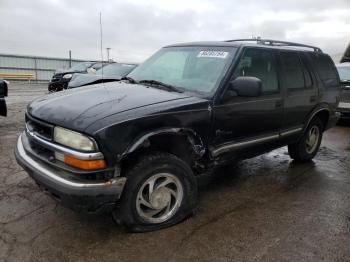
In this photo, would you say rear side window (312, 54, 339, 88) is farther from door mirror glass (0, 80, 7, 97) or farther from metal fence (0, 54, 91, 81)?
metal fence (0, 54, 91, 81)

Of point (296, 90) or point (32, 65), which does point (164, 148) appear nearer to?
point (296, 90)

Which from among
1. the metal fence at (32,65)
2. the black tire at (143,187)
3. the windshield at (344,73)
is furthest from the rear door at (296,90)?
the metal fence at (32,65)

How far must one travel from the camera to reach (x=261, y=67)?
437 centimetres

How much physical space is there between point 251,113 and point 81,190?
2149 mm

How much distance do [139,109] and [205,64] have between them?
1.26 m

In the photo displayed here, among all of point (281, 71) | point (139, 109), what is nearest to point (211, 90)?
point (139, 109)

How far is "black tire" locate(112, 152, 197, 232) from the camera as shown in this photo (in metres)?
3.06

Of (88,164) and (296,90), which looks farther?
(296,90)

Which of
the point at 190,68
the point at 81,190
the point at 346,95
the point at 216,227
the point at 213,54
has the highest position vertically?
the point at 213,54

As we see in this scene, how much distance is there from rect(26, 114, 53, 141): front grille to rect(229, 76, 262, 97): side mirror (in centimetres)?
185

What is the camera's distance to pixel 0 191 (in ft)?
13.5

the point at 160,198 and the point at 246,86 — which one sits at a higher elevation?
the point at 246,86

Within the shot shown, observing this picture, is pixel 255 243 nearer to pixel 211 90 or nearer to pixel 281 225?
pixel 281 225

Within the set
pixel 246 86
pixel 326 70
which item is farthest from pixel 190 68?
pixel 326 70
